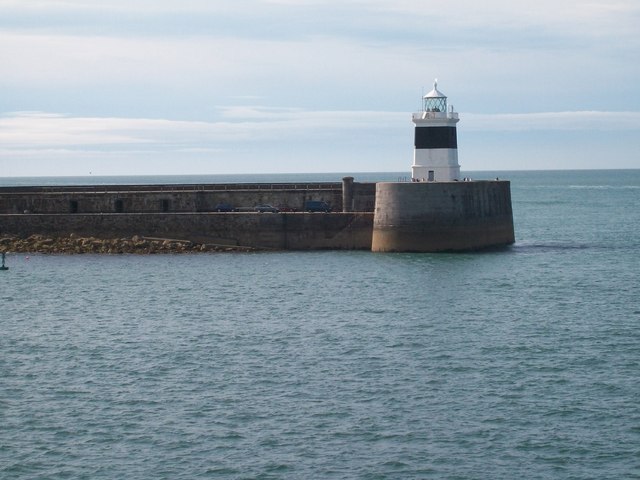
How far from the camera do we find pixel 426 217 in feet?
158

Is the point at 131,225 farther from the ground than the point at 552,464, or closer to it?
farther from the ground

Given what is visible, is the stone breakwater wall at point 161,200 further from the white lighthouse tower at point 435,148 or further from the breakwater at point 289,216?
the white lighthouse tower at point 435,148

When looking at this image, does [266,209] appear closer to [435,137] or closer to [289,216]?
[289,216]

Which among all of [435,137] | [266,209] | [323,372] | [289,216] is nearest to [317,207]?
[266,209]

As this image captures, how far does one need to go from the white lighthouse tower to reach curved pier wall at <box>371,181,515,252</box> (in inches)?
125

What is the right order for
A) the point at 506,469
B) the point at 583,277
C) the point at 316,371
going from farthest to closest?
the point at 583,277, the point at 316,371, the point at 506,469

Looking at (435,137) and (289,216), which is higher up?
(435,137)

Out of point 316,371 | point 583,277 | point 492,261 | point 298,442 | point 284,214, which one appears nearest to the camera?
point 298,442

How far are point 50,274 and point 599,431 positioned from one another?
29.9m

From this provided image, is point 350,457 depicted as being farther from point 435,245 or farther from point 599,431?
point 435,245

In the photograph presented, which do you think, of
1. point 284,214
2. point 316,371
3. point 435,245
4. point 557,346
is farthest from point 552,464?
point 284,214

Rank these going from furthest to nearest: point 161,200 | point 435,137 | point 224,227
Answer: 1. point 161,200
2. point 435,137
3. point 224,227

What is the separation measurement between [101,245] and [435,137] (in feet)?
56.1

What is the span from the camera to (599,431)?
22047mm
